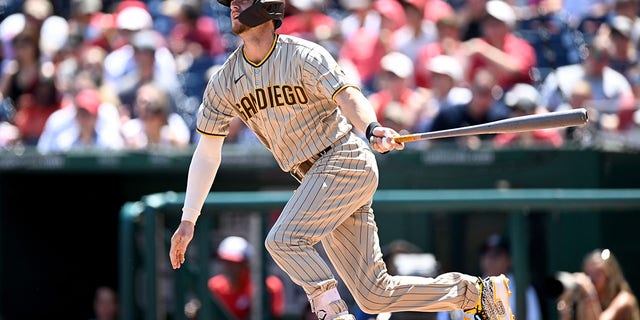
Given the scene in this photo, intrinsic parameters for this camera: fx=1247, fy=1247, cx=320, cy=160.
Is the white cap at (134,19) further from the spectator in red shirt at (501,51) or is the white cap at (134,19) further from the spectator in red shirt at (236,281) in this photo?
the spectator in red shirt at (236,281)

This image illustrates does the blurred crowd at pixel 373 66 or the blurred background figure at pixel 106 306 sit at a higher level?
the blurred crowd at pixel 373 66

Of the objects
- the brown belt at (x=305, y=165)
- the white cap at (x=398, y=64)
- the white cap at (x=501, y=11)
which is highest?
the white cap at (x=501, y=11)

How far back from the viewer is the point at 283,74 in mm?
5098

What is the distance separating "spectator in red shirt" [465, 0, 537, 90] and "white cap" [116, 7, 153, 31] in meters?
3.12

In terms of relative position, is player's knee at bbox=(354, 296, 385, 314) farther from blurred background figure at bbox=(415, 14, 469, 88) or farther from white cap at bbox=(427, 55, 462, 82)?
blurred background figure at bbox=(415, 14, 469, 88)

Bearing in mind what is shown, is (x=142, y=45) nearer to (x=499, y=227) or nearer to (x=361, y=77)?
(x=361, y=77)

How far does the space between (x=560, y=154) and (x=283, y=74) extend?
3.58 metres

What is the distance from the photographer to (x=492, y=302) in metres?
5.45

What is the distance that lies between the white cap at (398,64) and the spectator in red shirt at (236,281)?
1.88 m

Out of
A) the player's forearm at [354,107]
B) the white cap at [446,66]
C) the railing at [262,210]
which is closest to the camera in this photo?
the player's forearm at [354,107]

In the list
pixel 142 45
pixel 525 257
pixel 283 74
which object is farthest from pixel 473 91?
pixel 283 74

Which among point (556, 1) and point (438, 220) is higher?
point (556, 1)

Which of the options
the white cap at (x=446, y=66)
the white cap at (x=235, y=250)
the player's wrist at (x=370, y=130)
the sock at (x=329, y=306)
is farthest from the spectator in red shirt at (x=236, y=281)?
the player's wrist at (x=370, y=130)

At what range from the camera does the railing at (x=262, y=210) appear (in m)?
7.21
